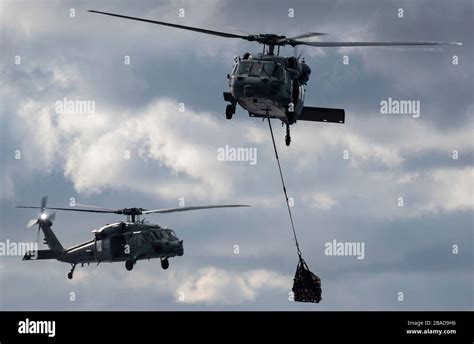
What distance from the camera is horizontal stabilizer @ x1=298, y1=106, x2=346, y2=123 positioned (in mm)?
54531

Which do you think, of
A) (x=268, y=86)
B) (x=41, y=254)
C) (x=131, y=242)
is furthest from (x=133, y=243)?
(x=268, y=86)

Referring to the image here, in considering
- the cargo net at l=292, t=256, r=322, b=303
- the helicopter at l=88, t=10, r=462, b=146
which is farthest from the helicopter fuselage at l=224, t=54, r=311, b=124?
the cargo net at l=292, t=256, r=322, b=303

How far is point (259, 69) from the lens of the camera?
50.2 metres

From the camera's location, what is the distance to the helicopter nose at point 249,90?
49.1 metres

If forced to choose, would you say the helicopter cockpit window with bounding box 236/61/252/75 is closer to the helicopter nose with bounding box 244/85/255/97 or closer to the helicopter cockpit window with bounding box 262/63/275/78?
the helicopter cockpit window with bounding box 262/63/275/78

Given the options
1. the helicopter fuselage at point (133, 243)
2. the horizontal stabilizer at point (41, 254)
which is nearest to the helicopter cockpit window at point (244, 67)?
the helicopter fuselage at point (133, 243)

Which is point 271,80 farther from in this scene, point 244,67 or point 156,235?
point 156,235

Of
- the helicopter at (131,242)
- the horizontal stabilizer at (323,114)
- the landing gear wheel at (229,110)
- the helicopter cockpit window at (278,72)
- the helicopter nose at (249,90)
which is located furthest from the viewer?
the helicopter at (131,242)

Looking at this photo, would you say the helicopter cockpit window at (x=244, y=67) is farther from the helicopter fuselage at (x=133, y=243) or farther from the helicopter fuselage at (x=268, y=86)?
the helicopter fuselage at (x=133, y=243)

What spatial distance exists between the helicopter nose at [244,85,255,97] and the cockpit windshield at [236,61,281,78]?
93 cm

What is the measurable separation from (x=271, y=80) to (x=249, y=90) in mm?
1255

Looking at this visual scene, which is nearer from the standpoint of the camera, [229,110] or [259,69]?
[259,69]
